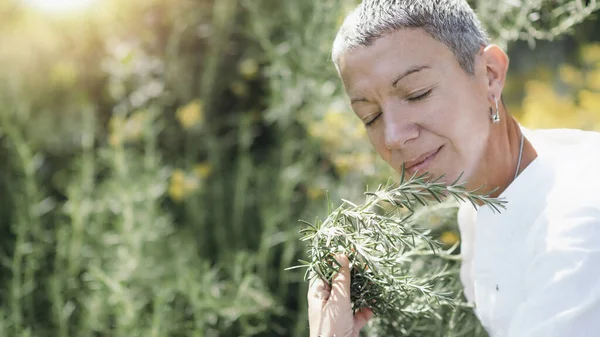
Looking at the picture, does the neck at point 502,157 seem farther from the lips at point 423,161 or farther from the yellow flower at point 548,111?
the yellow flower at point 548,111

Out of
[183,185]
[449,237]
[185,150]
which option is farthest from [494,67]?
[185,150]

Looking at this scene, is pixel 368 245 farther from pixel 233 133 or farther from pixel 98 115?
pixel 98 115

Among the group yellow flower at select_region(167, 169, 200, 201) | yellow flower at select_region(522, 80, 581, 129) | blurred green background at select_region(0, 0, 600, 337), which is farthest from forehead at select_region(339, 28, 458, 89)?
yellow flower at select_region(167, 169, 200, 201)

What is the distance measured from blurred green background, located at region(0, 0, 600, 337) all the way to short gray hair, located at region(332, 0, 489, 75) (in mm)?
488

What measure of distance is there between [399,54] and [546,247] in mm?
403

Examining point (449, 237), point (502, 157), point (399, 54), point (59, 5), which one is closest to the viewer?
point (399, 54)

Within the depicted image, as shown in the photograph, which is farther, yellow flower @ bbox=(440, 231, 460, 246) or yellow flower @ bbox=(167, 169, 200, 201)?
yellow flower @ bbox=(167, 169, 200, 201)

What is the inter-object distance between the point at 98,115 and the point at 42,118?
0.26 metres

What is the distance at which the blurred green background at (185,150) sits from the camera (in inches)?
74.6

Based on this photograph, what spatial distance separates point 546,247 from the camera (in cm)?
100

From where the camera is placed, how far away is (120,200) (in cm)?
209

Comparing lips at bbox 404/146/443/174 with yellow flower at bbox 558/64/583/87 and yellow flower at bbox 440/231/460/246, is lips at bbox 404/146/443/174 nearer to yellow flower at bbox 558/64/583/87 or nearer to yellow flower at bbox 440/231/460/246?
yellow flower at bbox 440/231/460/246

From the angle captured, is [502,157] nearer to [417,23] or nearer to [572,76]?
[417,23]

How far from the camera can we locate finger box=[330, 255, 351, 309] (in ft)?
3.38
